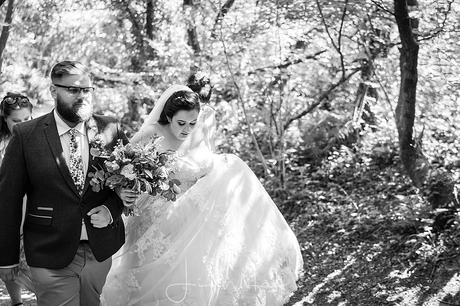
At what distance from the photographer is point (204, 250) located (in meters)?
4.65

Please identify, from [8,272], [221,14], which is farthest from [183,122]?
[221,14]

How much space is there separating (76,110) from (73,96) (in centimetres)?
9

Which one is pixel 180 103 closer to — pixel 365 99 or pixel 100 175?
pixel 100 175

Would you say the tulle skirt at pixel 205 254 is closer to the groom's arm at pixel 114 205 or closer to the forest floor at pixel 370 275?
the groom's arm at pixel 114 205

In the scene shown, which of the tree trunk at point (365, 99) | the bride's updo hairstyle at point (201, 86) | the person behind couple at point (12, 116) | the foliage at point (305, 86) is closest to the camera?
the person behind couple at point (12, 116)

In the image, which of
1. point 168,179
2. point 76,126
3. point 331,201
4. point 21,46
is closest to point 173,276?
point 168,179

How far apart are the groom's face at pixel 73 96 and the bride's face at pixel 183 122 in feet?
3.47

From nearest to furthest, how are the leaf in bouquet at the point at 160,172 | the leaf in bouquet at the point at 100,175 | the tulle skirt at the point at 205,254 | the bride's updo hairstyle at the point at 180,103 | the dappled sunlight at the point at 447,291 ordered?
the leaf in bouquet at the point at 100,175 → the leaf in bouquet at the point at 160,172 → the tulle skirt at the point at 205,254 → the bride's updo hairstyle at the point at 180,103 → the dappled sunlight at the point at 447,291

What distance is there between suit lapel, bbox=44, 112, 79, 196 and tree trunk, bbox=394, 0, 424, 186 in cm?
359

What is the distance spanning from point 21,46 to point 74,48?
1019mm

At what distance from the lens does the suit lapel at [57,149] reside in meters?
3.79

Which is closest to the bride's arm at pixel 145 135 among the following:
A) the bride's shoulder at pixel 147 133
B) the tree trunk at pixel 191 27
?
the bride's shoulder at pixel 147 133

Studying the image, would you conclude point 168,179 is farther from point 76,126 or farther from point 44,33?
point 44,33

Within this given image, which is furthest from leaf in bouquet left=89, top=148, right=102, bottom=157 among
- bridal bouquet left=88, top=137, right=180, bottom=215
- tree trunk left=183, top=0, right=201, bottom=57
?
tree trunk left=183, top=0, right=201, bottom=57
